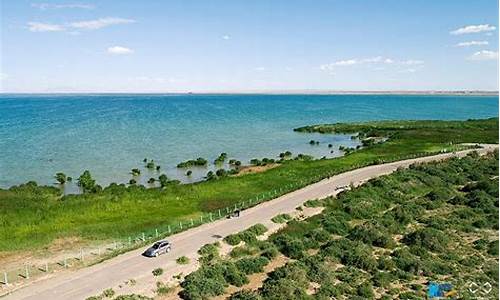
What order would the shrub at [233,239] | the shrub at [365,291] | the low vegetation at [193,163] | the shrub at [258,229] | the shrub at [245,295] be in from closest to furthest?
1. the shrub at [245,295]
2. the shrub at [365,291]
3. the shrub at [233,239]
4. the shrub at [258,229]
5. the low vegetation at [193,163]

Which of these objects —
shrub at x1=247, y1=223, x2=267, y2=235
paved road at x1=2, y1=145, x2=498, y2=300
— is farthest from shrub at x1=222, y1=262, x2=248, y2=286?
shrub at x1=247, y1=223, x2=267, y2=235

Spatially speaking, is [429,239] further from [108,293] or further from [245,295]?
[108,293]

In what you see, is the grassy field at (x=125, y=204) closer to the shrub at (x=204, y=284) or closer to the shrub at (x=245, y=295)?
the shrub at (x=204, y=284)

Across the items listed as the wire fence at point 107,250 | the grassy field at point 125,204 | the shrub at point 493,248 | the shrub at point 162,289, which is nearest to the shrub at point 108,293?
the shrub at point 162,289

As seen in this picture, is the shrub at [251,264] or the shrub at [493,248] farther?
the shrub at [493,248]

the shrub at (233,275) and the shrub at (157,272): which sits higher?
the shrub at (157,272)

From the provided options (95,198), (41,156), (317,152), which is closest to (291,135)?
(317,152)

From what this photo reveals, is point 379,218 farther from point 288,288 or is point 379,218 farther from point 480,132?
point 480,132
